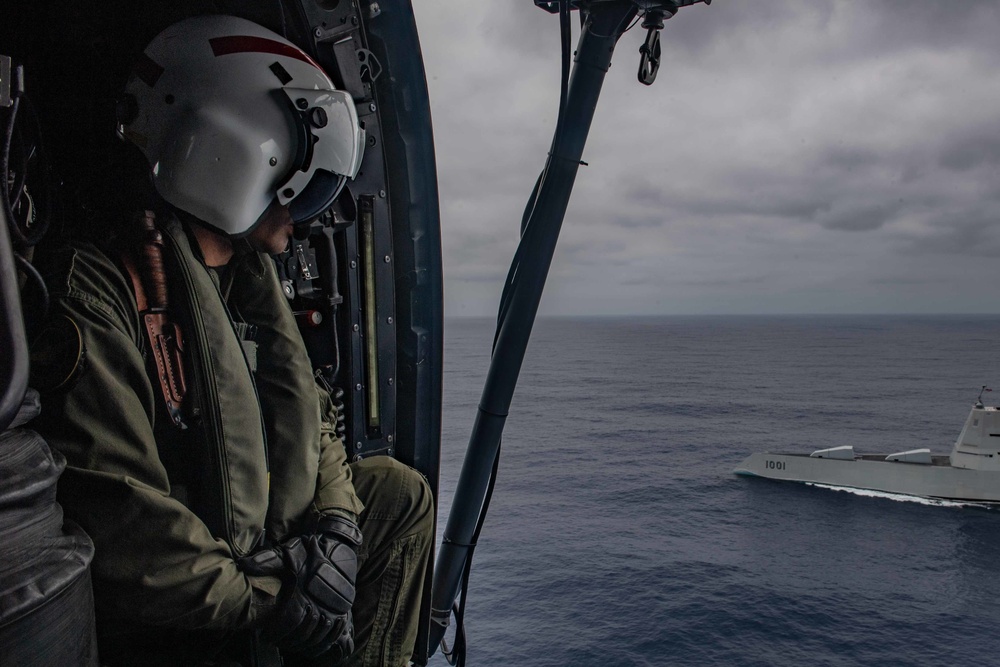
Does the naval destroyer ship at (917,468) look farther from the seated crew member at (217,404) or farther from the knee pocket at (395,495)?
the seated crew member at (217,404)

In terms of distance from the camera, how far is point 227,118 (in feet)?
4.86

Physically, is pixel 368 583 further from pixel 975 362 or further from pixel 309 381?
pixel 975 362

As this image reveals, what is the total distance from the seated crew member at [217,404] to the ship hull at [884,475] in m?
31.1

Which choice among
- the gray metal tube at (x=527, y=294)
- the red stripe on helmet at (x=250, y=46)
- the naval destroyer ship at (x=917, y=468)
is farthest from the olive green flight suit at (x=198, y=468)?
the naval destroyer ship at (x=917, y=468)

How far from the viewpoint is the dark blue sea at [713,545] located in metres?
20.9

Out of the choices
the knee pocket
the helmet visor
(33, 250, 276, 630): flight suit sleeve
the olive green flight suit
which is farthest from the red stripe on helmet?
the knee pocket

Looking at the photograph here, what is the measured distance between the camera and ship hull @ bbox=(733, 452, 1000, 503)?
1072 inches

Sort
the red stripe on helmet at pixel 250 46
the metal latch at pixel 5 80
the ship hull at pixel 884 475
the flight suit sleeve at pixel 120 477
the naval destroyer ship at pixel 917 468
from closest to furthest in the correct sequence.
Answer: the metal latch at pixel 5 80 → the flight suit sleeve at pixel 120 477 → the red stripe on helmet at pixel 250 46 → the naval destroyer ship at pixel 917 468 → the ship hull at pixel 884 475

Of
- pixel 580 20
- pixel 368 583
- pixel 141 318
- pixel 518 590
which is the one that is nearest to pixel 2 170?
pixel 141 318

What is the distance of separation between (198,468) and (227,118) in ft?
2.42

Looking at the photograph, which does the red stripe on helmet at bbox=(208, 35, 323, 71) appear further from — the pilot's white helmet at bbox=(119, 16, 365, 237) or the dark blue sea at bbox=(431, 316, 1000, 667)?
the dark blue sea at bbox=(431, 316, 1000, 667)

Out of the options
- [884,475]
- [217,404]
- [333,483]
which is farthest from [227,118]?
[884,475]

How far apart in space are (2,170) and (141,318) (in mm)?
502

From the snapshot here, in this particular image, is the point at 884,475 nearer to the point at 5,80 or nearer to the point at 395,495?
the point at 395,495
